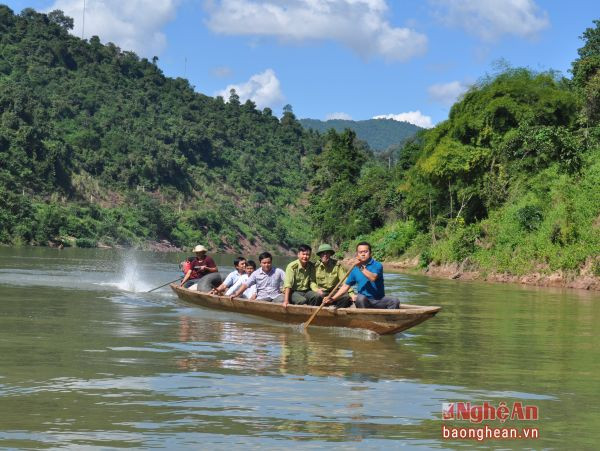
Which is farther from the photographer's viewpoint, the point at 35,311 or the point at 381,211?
the point at 381,211

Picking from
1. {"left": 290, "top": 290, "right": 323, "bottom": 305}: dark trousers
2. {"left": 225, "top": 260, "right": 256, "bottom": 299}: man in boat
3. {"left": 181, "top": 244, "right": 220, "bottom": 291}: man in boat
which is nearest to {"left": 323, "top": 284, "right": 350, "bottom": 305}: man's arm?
{"left": 290, "top": 290, "right": 323, "bottom": 305}: dark trousers

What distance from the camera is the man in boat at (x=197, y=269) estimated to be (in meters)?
20.4

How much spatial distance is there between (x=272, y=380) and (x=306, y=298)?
18.1 feet

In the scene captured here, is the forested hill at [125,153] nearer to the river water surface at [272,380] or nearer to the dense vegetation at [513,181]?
the dense vegetation at [513,181]

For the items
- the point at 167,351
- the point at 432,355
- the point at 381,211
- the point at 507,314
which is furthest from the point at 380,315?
the point at 381,211

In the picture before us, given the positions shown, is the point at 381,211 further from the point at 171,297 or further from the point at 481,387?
the point at 481,387

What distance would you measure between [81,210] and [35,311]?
77.9m

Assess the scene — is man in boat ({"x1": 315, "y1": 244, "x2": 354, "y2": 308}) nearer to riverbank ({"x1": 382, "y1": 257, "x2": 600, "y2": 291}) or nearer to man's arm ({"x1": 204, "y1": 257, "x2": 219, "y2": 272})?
man's arm ({"x1": 204, "y1": 257, "x2": 219, "y2": 272})

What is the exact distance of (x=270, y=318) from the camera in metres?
15.4

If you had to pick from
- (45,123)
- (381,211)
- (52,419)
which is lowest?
(52,419)

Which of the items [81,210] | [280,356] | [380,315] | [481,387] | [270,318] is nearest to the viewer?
[481,387]

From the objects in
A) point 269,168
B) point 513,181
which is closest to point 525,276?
point 513,181

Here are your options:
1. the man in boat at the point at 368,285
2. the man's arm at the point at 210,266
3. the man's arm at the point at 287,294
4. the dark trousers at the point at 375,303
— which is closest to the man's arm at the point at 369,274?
the man in boat at the point at 368,285

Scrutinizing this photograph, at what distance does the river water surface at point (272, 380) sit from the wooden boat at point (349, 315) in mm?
164
